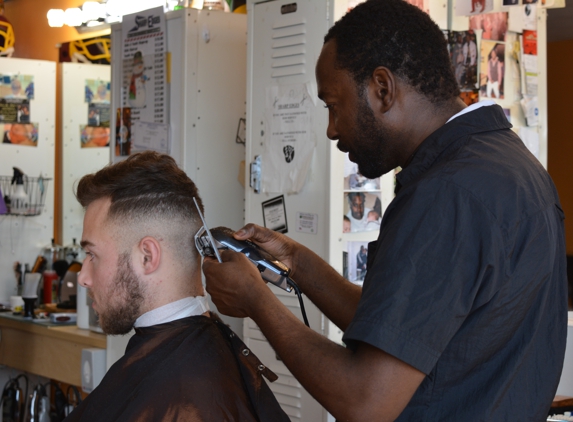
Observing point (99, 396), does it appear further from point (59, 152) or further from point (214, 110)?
point (59, 152)

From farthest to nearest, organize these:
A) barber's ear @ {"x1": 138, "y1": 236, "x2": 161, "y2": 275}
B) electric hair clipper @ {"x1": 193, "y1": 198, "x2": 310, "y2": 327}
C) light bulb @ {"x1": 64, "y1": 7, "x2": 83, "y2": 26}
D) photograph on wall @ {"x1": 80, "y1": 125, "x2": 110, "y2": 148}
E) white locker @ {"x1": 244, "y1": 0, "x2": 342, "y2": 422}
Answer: light bulb @ {"x1": 64, "y1": 7, "x2": 83, "y2": 26} → photograph on wall @ {"x1": 80, "y1": 125, "x2": 110, "y2": 148} → white locker @ {"x1": 244, "y1": 0, "x2": 342, "y2": 422} → barber's ear @ {"x1": 138, "y1": 236, "x2": 161, "y2": 275} → electric hair clipper @ {"x1": 193, "y1": 198, "x2": 310, "y2": 327}

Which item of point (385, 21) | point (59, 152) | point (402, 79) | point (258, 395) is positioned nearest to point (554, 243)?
point (402, 79)

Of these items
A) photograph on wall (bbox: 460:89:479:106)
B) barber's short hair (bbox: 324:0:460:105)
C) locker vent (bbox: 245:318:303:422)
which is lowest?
locker vent (bbox: 245:318:303:422)

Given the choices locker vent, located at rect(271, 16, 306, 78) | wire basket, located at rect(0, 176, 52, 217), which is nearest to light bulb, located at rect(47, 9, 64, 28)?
wire basket, located at rect(0, 176, 52, 217)

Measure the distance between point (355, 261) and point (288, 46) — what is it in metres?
0.85

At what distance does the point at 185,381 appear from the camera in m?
1.59

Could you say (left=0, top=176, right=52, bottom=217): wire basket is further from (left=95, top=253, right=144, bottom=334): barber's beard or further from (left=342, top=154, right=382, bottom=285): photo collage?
(left=95, top=253, right=144, bottom=334): barber's beard

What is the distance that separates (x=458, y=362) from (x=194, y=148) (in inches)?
82.2

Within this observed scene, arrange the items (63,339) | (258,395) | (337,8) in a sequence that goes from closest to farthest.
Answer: (258,395) → (337,8) → (63,339)

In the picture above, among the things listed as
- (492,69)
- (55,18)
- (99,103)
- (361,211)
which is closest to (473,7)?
(492,69)

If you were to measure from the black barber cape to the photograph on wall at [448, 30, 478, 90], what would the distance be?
161 cm

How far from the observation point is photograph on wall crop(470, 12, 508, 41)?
9.48 ft

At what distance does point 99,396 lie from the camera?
1.75 meters

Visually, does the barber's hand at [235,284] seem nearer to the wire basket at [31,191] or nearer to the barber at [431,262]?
the barber at [431,262]
